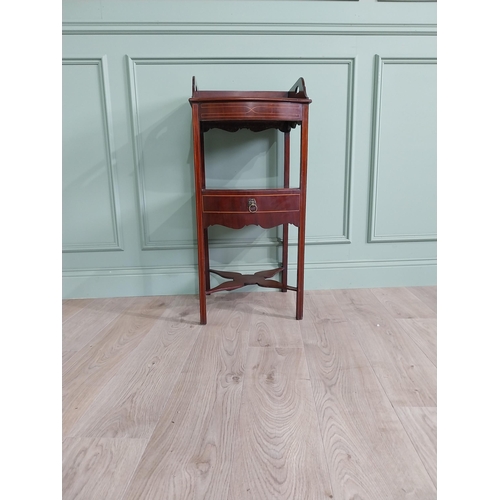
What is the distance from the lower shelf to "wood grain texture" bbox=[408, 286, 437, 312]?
22.7 inches

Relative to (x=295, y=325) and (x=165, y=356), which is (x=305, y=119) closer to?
(x=295, y=325)

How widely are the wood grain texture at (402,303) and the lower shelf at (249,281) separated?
414mm

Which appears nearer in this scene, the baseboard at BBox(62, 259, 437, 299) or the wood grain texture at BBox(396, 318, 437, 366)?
the wood grain texture at BBox(396, 318, 437, 366)

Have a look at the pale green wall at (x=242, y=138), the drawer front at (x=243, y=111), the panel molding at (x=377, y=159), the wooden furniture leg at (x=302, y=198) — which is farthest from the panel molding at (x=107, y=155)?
the panel molding at (x=377, y=159)

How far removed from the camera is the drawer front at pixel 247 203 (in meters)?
1.23

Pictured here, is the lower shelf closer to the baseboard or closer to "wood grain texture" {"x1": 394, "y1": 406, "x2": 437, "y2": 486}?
the baseboard

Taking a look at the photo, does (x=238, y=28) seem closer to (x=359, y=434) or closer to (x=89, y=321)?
(x=89, y=321)

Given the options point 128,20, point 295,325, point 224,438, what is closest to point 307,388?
point 224,438

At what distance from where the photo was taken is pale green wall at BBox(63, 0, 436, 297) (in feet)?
4.87

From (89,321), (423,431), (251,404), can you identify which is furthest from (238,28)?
(423,431)

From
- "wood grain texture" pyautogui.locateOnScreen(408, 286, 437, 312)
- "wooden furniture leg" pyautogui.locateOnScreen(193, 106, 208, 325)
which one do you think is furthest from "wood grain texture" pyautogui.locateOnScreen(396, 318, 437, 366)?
"wooden furniture leg" pyautogui.locateOnScreen(193, 106, 208, 325)

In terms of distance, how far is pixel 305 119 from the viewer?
1.23m

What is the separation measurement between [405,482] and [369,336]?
59cm

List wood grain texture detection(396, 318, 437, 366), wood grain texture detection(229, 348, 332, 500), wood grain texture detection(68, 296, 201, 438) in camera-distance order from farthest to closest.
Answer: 1. wood grain texture detection(396, 318, 437, 366)
2. wood grain texture detection(68, 296, 201, 438)
3. wood grain texture detection(229, 348, 332, 500)
